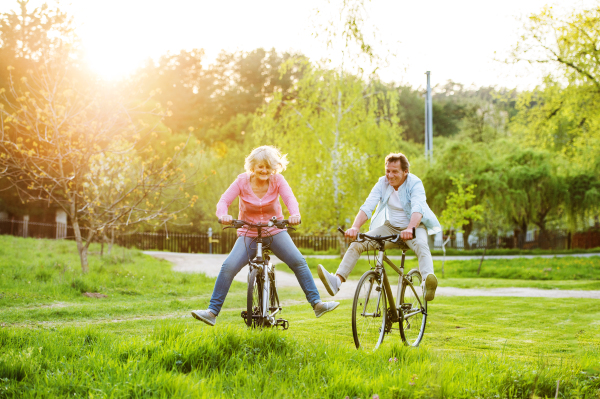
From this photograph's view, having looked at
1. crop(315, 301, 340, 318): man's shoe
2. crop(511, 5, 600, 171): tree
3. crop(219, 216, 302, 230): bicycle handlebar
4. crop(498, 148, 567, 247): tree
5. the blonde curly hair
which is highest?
crop(511, 5, 600, 171): tree

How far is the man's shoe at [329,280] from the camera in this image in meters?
5.29

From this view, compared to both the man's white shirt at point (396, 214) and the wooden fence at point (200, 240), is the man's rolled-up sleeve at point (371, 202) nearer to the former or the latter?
the man's white shirt at point (396, 214)

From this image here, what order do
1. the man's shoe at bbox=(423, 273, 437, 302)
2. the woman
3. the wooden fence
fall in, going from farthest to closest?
the wooden fence < the man's shoe at bbox=(423, 273, 437, 302) < the woman

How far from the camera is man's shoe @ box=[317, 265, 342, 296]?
5.29 m

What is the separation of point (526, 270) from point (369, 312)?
13.6m

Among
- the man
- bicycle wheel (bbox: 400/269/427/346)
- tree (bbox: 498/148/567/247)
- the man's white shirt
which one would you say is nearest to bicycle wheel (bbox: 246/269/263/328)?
the man

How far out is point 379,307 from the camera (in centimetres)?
534

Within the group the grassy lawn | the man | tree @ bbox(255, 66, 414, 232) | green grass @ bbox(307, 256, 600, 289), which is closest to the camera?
the grassy lawn

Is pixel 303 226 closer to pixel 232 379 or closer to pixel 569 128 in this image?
pixel 569 128

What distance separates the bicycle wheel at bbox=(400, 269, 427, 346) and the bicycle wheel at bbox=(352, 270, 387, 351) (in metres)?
0.38

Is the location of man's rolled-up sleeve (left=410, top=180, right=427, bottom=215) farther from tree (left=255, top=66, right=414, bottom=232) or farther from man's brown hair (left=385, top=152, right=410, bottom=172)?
tree (left=255, top=66, right=414, bottom=232)

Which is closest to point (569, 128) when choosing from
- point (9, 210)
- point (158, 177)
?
point (158, 177)

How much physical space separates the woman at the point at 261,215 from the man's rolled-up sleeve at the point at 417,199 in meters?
1.26

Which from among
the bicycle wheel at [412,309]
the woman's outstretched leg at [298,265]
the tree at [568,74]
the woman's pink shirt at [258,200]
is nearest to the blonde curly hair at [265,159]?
the woman's pink shirt at [258,200]
